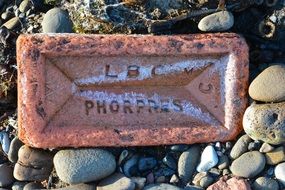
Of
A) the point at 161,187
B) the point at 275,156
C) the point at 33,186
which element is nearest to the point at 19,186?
the point at 33,186

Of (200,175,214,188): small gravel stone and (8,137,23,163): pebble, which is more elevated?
(8,137,23,163): pebble

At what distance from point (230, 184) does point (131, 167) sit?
52cm

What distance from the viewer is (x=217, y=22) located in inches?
110

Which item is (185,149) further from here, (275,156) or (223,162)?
(275,156)

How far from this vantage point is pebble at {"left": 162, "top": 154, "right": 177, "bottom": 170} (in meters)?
2.82

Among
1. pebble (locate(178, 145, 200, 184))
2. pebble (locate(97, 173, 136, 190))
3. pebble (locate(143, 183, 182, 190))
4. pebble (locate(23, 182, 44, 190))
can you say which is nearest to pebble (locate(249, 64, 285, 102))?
pebble (locate(178, 145, 200, 184))

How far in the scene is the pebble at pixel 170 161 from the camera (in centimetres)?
282

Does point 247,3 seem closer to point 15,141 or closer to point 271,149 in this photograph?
point 271,149

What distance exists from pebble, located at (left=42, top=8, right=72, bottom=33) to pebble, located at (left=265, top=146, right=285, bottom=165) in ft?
4.13

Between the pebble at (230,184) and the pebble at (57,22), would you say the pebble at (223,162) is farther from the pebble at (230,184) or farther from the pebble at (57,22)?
the pebble at (57,22)

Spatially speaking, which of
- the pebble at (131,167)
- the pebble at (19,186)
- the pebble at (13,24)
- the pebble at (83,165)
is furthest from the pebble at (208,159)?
the pebble at (13,24)

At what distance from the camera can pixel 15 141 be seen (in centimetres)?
296

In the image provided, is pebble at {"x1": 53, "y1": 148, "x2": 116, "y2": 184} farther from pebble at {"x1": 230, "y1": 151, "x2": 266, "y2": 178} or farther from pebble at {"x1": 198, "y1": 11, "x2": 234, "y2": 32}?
pebble at {"x1": 198, "y1": 11, "x2": 234, "y2": 32}

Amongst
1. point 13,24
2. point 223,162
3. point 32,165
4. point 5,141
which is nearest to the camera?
point 223,162
